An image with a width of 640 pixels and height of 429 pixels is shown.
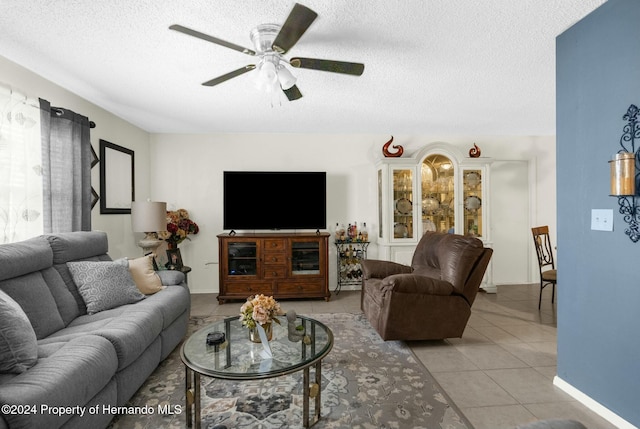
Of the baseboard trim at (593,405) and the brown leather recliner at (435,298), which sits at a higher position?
the brown leather recliner at (435,298)

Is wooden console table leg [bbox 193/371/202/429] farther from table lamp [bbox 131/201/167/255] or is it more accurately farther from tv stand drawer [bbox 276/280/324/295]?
tv stand drawer [bbox 276/280/324/295]

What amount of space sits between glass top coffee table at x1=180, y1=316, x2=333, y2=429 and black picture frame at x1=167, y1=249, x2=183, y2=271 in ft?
5.80

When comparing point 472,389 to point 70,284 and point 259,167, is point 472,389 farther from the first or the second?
point 259,167

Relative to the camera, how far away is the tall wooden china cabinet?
452 cm

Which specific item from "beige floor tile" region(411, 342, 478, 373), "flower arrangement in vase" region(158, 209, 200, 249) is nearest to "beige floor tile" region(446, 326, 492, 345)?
"beige floor tile" region(411, 342, 478, 373)

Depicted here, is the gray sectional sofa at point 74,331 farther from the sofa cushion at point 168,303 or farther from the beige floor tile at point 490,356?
the beige floor tile at point 490,356

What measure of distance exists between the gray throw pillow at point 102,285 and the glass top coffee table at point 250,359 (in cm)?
83

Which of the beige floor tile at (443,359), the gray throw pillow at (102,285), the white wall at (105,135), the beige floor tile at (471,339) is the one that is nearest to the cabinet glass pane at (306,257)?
the beige floor tile at (443,359)

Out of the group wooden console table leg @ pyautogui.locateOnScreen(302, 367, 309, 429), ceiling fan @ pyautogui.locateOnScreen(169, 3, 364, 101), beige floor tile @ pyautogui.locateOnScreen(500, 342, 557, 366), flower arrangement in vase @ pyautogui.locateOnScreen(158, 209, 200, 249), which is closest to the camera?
wooden console table leg @ pyautogui.locateOnScreen(302, 367, 309, 429)

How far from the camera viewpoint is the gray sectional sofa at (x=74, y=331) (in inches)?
53.4

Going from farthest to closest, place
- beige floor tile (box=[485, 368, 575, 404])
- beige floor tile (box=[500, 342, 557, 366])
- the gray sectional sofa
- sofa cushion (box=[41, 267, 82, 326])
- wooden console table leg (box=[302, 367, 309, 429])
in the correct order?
beige floor tile (box=[500, 342, 557, 366])
sofa cushion (box=[41, 267, 82, 326])
beige floor tile (box=[485, 368, 575, 404])
wooden console table leg (box=[302, 367, 309, 429])
the gray sectional sofa

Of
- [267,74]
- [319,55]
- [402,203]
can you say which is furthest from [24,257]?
[402,203]

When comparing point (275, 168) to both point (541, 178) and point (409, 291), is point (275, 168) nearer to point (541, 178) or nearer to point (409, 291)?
point (409, 291)

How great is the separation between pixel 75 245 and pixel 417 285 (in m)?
2.82
